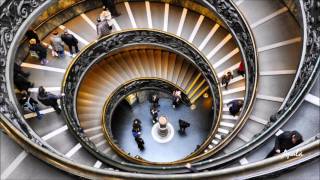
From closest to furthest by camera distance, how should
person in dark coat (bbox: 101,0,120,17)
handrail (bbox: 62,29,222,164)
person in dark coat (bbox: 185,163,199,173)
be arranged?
person in dark coat (bbox: 185,163,199,173)
handrail (bbox: 62,29,222,164)
person in dark coat (bbox: 101,0,120,17)

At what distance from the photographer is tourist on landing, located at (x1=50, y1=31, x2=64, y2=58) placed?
36.6ft

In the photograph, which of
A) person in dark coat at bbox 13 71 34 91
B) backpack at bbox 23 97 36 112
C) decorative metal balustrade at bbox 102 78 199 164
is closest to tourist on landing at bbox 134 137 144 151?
decorative metal balustrade at bbox 102 78 199 164

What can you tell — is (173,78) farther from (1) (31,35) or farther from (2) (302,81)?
(2) (302,81)

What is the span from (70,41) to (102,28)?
132 centimetres

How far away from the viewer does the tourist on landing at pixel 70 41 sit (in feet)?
36.9

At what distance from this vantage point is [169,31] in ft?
44.1

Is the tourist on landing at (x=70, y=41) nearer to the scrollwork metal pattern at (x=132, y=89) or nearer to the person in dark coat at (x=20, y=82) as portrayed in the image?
the person in dark coat at (x=20, y=82)

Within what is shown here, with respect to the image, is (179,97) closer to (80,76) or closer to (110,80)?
(110,80)

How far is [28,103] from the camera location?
9.89m

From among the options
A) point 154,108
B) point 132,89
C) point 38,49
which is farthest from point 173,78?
point 38,49

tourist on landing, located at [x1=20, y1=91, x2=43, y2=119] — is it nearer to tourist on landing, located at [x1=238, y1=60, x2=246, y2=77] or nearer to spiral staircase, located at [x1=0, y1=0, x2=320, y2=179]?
spiral staircase, located at [x1=0, y1=0, x2=320, y2=179]

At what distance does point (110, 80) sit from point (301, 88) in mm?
8353

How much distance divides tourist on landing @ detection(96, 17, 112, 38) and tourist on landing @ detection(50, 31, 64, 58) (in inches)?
56.8

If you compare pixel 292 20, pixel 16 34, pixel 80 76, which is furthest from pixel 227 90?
pixel 16 34
